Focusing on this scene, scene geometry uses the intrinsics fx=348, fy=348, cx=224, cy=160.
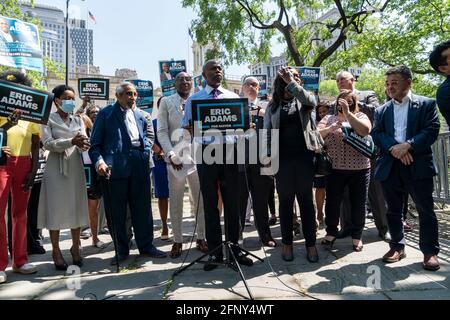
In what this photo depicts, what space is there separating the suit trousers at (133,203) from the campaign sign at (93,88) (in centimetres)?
434

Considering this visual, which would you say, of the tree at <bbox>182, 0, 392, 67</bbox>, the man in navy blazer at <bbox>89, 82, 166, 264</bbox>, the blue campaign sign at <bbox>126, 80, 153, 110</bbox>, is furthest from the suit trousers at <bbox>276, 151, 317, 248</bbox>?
the tree at <bbox>182, 0, 392, 67</bbox>

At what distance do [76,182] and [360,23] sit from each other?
643 inches

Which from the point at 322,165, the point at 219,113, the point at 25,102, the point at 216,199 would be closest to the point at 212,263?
the point at 216,199

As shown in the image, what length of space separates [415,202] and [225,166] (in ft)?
6.85

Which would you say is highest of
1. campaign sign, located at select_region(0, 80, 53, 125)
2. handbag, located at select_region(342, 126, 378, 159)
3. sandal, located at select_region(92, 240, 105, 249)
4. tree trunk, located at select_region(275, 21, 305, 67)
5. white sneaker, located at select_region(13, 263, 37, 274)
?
tree trunk, located at select_region(275, 21, 305, 67)

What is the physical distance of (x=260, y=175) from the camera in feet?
16.0

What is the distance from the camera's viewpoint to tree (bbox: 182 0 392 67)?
15.7 m

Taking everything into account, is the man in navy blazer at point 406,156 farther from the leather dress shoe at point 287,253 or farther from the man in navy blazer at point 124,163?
the man in navy blazer at point 124,163

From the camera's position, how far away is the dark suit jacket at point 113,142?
429 centimetres

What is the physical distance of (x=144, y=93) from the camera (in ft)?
33.3

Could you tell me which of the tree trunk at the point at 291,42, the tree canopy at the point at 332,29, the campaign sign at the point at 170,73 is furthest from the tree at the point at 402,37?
the campaign sign at the point at 170,73

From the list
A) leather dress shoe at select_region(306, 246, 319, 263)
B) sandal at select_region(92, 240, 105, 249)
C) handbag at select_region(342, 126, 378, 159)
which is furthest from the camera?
sandal at select_region(92, 240, 105, 249)

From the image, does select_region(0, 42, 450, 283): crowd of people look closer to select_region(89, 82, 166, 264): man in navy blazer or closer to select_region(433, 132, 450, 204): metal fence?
select_region(89, 82, 166, 264): man in navy blazer
